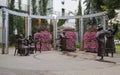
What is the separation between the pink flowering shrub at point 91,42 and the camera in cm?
2423

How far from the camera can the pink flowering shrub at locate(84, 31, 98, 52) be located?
79.5 ft

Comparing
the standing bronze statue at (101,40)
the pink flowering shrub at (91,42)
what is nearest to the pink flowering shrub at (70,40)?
the pink flowering shrub at (91,42)

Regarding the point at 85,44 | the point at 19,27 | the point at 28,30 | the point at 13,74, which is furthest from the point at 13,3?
the point at 13,74

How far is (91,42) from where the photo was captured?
81.0ft

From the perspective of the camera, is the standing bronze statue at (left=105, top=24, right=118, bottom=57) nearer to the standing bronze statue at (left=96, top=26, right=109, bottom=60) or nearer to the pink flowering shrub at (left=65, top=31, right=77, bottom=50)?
the standing bronze statue at (left=96, top=26, right=109, bottom=60)

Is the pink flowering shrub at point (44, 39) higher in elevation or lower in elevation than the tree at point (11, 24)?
lower

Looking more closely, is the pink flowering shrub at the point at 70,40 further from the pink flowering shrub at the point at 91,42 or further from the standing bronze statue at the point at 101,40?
the standing bronze statue at the point at 101,40

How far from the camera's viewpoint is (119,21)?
25016mm

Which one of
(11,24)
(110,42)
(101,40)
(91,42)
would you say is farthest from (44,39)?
(11,24)

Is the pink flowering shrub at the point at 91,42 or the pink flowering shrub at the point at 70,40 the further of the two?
the pink flowering shrub at the point at 70,40

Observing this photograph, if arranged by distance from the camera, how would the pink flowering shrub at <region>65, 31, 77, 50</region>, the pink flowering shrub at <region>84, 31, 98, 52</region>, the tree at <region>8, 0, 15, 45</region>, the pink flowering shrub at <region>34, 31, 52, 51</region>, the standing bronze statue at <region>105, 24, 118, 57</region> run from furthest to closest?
the tree at <region>8, 0, 15, 45</region>
the pink flowering shrub at <region>34, 31, 52, 51</region>
the pink flowering shrub at <region>65, 31, 77, 50</region>
the pink flowering shrub at <region>84, 31, 98, 52</region>
the standing bronze statue at <region>105, 24, 118, 57</region>

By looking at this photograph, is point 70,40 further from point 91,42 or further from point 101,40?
point 101,40

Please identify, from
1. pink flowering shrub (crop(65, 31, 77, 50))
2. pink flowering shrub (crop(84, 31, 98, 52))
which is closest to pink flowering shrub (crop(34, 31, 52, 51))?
pink flowering shrub (crop(65, 31, 77, 50))

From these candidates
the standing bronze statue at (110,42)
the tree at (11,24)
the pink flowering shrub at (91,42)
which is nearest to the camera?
the standing bronze statue at (110,42)
